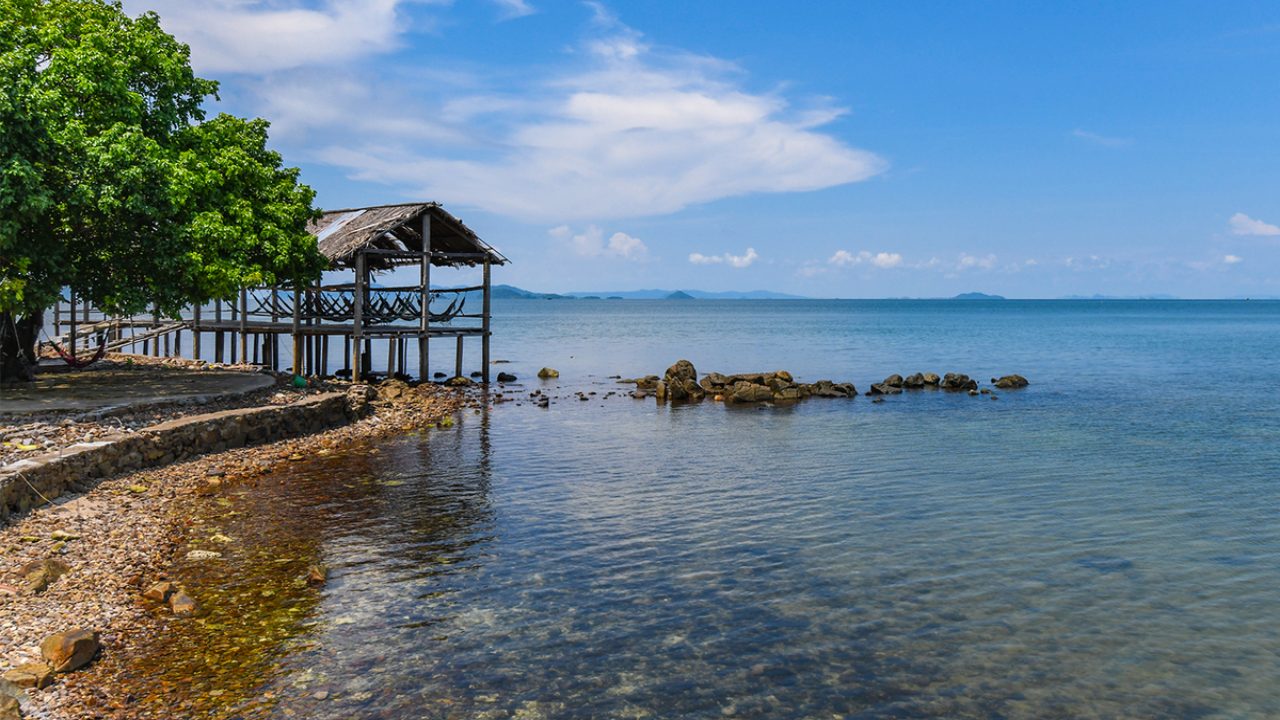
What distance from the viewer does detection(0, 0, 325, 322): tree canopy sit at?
16828 mm

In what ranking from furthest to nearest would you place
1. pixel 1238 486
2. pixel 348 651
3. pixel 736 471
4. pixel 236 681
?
pixel 736 471
pixel 1238 486
pixel 348 651
pixel 236 681

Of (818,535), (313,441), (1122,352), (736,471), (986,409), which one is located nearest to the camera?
(818,535)

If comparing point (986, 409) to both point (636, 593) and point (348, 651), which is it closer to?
point (636, 593)

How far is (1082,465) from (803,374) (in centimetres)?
2549

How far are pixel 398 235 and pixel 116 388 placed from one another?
13.1 meters

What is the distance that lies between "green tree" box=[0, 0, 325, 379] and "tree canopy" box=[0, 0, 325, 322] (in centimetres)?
3

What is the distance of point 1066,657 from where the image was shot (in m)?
8.66

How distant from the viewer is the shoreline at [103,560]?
759 centimetres

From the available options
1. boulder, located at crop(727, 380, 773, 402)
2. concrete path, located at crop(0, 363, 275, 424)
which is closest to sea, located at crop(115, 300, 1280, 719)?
concrete path, located at crop(0, 363, 275, 424)

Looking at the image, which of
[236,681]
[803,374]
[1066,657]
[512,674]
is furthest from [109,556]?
[803,374]

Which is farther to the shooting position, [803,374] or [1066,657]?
[803,374]

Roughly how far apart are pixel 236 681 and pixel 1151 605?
393 inches

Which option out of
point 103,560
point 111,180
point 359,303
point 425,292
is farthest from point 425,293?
point 103,560

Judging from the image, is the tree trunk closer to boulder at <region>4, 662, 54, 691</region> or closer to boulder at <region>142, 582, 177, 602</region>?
boulder at <region>142, 582, 177, 602</region>
